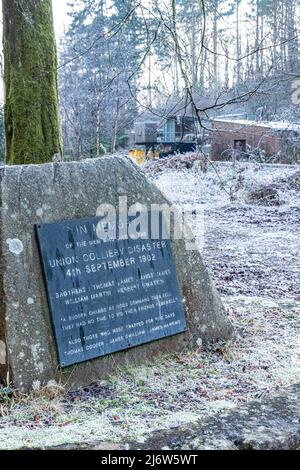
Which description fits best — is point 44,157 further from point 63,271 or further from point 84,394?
point 84,394

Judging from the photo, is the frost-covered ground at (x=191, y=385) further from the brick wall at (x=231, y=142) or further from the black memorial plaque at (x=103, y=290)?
the brick wall at (x=231, y=142)

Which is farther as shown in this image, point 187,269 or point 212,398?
point 187,269

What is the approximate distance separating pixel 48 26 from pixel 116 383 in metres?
2.97

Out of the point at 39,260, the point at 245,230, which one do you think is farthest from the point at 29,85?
the point at 245,230

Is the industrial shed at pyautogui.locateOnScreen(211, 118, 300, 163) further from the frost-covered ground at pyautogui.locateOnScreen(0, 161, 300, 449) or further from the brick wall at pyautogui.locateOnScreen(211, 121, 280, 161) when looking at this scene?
the frost-covered ground at pyautogui.locateOnScreen(0, 161, 300, 449)

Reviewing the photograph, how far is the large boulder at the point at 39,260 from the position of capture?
Result: 286 centimetres

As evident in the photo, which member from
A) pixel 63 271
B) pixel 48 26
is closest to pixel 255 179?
pixel 48 26

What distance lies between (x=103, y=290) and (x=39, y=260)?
1.48ft

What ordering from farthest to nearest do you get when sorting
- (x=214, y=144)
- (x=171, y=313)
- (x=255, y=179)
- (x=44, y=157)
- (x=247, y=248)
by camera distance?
(x=214, y=144) < (x=255, y=179) < (x=247, y=248) < (x=44, y=157) < (x=171, y=313)

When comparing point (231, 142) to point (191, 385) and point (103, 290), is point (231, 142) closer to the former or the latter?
point (103, 290)

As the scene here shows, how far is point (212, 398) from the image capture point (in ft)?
9.27

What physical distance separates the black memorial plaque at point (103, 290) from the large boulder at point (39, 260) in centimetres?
6

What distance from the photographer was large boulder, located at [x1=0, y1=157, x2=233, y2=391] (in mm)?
2859

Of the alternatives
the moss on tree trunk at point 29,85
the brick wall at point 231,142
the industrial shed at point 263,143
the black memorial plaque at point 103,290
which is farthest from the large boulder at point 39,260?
the brick wall at point 231,142
